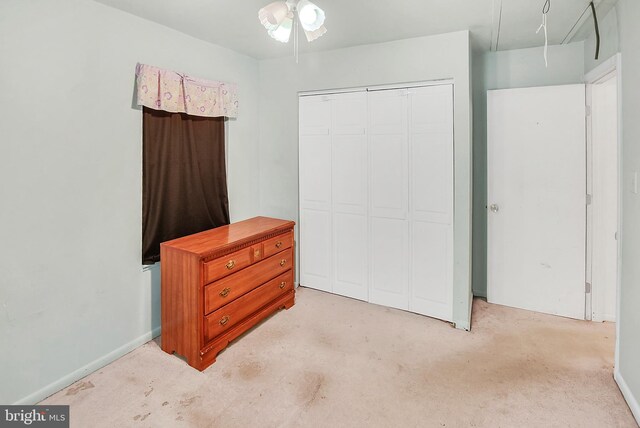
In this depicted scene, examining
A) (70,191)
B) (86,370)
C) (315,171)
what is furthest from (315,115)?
(86,370)

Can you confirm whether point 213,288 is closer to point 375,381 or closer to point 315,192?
point 375,381

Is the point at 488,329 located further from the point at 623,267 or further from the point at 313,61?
the point at 313,61

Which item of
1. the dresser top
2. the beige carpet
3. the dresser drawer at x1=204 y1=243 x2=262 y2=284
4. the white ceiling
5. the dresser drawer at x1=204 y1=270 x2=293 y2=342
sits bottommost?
the beige carpet

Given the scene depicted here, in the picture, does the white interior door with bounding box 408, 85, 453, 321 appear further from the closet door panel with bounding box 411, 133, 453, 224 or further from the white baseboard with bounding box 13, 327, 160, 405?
the white baseboard with bounding box 13, 327, 160, 405

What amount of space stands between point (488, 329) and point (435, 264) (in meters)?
0.66

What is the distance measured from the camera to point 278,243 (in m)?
2.97

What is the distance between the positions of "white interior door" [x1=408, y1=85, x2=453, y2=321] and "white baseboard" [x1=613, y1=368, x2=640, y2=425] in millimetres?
1083

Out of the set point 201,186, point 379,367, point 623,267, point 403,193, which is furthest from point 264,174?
point 623,267

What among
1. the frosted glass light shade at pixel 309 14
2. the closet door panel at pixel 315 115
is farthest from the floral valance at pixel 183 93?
the frosted glass light shade at pixel 309 14

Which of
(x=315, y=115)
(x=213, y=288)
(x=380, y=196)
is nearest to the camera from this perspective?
(x=213, y=288)

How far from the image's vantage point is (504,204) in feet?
10.2

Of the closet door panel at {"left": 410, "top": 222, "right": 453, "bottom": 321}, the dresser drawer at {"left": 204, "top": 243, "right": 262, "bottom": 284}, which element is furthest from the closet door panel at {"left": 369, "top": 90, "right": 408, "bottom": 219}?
the dresser drawer at {"left": 204, "top": 243, "right": 262, "bottom": 284}

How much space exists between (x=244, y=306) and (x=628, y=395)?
245 cm

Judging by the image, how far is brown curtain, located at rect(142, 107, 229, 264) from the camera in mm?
2518
